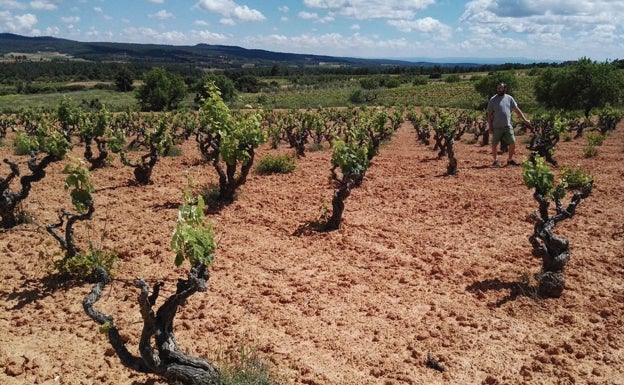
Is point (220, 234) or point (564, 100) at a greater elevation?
point (564, 100)

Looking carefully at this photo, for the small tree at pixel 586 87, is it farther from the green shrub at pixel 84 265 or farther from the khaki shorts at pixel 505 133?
the green shrub at pixel 84 265

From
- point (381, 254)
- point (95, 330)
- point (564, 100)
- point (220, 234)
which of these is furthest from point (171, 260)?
point (564, 100)

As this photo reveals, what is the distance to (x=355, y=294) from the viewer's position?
19.5ft

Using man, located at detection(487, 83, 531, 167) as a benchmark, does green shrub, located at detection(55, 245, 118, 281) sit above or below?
below

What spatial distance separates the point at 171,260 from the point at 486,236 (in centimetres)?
515

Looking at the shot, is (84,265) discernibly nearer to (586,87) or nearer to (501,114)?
(501,114)

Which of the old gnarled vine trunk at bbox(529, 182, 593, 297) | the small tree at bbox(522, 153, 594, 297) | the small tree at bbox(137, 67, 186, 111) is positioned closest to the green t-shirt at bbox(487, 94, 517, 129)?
the small tree at bbox(522, 153, 594, 297)

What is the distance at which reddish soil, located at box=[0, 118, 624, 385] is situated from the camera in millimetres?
4586

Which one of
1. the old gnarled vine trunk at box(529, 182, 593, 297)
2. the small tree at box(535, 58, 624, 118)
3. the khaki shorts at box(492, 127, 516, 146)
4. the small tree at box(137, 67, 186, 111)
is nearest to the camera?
the old gnarled vine trunk at box(529, 182, 593, 297)

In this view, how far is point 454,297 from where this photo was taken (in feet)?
19.0

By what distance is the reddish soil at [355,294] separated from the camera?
15.0ft

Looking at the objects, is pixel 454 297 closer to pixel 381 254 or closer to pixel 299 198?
pixel 381 254

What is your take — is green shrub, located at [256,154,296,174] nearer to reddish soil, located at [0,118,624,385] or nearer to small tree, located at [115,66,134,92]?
reddish soil, located at [0,118,624,385]

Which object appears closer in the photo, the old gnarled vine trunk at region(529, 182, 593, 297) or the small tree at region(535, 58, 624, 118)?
the old gnarled vine trunk at region(529, 182, 593, 297)
